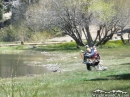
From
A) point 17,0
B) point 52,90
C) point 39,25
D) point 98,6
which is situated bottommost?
point 17,0

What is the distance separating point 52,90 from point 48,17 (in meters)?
40.2

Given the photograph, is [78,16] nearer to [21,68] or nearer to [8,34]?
[21,68]

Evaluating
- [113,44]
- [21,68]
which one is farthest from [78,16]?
[21,68]

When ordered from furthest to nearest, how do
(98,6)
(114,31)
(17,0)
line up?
1. (17,0)
2. (114,31)
3. (98,6)

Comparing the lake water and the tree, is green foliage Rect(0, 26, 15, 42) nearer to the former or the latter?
the tree

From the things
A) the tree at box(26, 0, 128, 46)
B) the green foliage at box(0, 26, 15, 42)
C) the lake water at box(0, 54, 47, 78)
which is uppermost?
the lake water at box(0, 54, 47, 78)

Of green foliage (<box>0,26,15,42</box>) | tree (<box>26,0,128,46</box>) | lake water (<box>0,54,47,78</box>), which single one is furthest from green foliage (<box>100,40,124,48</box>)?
green foliage (<box>0,26,15,42</box>)

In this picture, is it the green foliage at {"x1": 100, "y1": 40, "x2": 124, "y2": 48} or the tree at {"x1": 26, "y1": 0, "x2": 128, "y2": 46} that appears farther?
the green foliage at {"x1": 100, "y1": 40, "x2": 124, "y2": 48}

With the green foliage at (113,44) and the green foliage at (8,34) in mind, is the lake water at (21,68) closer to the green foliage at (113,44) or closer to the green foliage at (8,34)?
the green foliage at (113,44)

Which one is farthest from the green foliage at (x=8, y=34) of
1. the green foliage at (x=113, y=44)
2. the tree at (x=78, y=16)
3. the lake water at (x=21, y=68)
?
the lake water at (x=21, y=68)

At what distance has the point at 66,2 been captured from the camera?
51.3 metres

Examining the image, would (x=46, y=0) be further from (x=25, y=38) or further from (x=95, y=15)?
(x=25, y=38)

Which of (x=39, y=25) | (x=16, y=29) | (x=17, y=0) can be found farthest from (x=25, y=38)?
(x=17, y=0)

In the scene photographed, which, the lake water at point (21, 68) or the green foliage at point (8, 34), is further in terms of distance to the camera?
the green foliage at point (8, 34)
